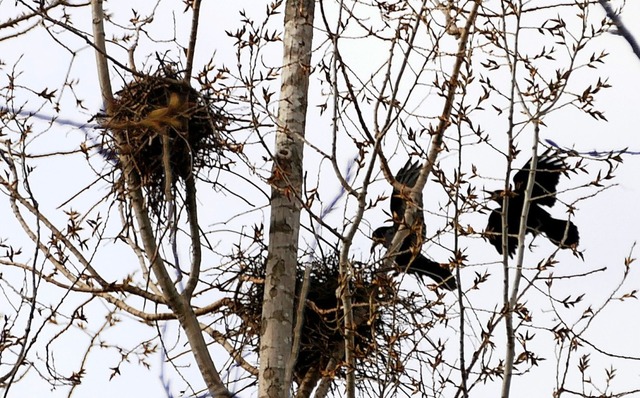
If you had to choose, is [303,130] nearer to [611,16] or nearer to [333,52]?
[333,52]

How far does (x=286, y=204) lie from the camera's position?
5.19 metres

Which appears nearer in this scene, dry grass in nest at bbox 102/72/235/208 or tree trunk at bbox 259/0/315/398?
tree trunk at bbox 259/0/315/398

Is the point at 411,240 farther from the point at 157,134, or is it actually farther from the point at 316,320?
the point at 157,134

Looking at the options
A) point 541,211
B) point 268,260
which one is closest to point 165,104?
point 268,260

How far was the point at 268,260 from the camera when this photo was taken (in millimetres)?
5125

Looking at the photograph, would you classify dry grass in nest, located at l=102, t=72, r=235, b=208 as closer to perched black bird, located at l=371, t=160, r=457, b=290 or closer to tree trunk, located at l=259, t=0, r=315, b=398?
tree trunk, located at l=259, t=0, r=315, b=398

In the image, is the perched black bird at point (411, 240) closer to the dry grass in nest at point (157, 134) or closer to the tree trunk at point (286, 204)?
the tree trunk at point (286, 204)

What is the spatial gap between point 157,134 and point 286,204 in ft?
2.40

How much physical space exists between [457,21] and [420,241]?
4.08ft

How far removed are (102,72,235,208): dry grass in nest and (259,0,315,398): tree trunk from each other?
1.05 feet

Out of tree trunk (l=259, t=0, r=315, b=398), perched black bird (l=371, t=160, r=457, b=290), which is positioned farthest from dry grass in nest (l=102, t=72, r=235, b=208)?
perched black bird (l=371, t=160, r=457, b=290)

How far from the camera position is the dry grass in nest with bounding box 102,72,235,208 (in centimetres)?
540

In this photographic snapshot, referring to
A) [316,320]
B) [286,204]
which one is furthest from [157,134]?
[316,320]

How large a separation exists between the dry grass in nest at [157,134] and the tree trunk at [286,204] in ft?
1.05
